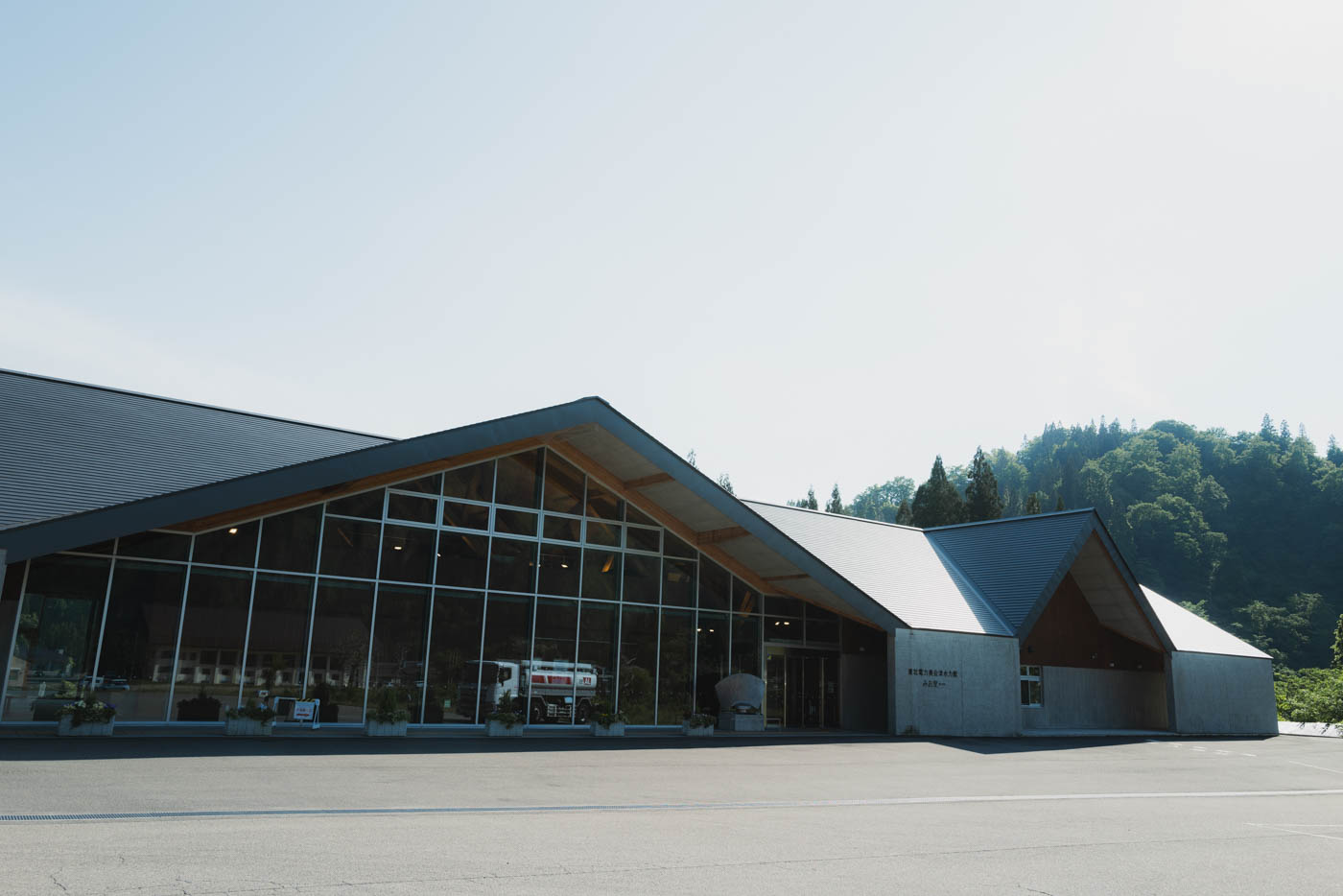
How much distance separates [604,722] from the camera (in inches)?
837

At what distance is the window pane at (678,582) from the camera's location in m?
23.9

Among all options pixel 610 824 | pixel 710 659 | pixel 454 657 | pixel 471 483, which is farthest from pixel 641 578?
pixel 610 824

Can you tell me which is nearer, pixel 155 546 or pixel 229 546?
pixel 155 546

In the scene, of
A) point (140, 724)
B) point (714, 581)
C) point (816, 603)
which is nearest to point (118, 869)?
point (140, 724)

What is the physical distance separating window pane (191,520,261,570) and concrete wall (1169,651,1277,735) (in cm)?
2625

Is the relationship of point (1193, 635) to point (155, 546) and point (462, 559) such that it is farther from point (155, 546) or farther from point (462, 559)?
point (155, 546)

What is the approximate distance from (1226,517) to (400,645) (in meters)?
95.1

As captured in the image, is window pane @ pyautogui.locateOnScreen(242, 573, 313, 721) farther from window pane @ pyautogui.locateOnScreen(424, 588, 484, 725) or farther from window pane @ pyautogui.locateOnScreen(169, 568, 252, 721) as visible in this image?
window pane @ pyautogui.locateOnScreen(424, 588, 484, 725)

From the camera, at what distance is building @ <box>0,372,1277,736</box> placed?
55.8 feet

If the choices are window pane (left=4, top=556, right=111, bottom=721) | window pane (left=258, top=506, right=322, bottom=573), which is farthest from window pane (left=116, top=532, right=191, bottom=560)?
window pane (left=258, top=506, right=322, bottom=573)

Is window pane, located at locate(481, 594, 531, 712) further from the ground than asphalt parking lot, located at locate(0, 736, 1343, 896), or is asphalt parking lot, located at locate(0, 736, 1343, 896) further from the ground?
window pane, located at locate(481, 594, 531, 712)

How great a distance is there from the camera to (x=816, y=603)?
26.2m

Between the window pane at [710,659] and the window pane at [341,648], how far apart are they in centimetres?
815

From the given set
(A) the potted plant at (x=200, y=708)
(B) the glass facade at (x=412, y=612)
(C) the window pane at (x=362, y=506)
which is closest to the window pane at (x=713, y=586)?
(B) the glass facade at (x=412, y=612)
